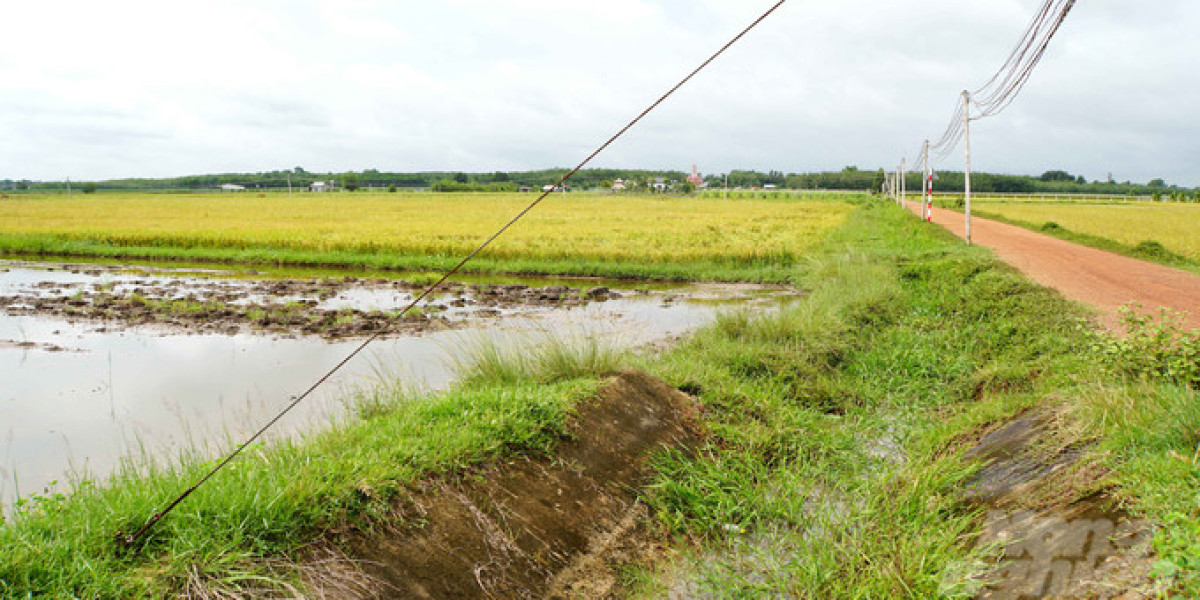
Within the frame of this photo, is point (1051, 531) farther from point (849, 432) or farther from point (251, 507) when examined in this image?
point (251, 507)

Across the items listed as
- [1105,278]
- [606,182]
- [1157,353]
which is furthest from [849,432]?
[606,182]

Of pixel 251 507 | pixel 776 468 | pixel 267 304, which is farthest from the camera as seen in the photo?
pixel 267 304

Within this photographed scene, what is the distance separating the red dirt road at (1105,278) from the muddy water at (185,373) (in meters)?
5.26

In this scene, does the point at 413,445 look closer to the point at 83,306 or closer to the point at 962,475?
the point at 962,475

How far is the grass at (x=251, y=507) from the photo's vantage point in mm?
2684

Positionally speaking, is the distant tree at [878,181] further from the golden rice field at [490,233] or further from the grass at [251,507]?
the grass at [251,507]

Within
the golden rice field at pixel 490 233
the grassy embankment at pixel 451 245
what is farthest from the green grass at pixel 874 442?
the golden rice field at pixel 490 233

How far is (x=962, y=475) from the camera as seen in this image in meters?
4.47

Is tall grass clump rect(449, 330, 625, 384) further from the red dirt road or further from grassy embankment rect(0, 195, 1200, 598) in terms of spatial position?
the red dirt road

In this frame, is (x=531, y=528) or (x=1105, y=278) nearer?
(x=531, y=528)

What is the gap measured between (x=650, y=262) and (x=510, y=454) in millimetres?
14797

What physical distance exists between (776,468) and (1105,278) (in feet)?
33.5

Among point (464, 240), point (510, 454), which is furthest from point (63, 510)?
point (464, 240)

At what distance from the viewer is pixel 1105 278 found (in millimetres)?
12297
